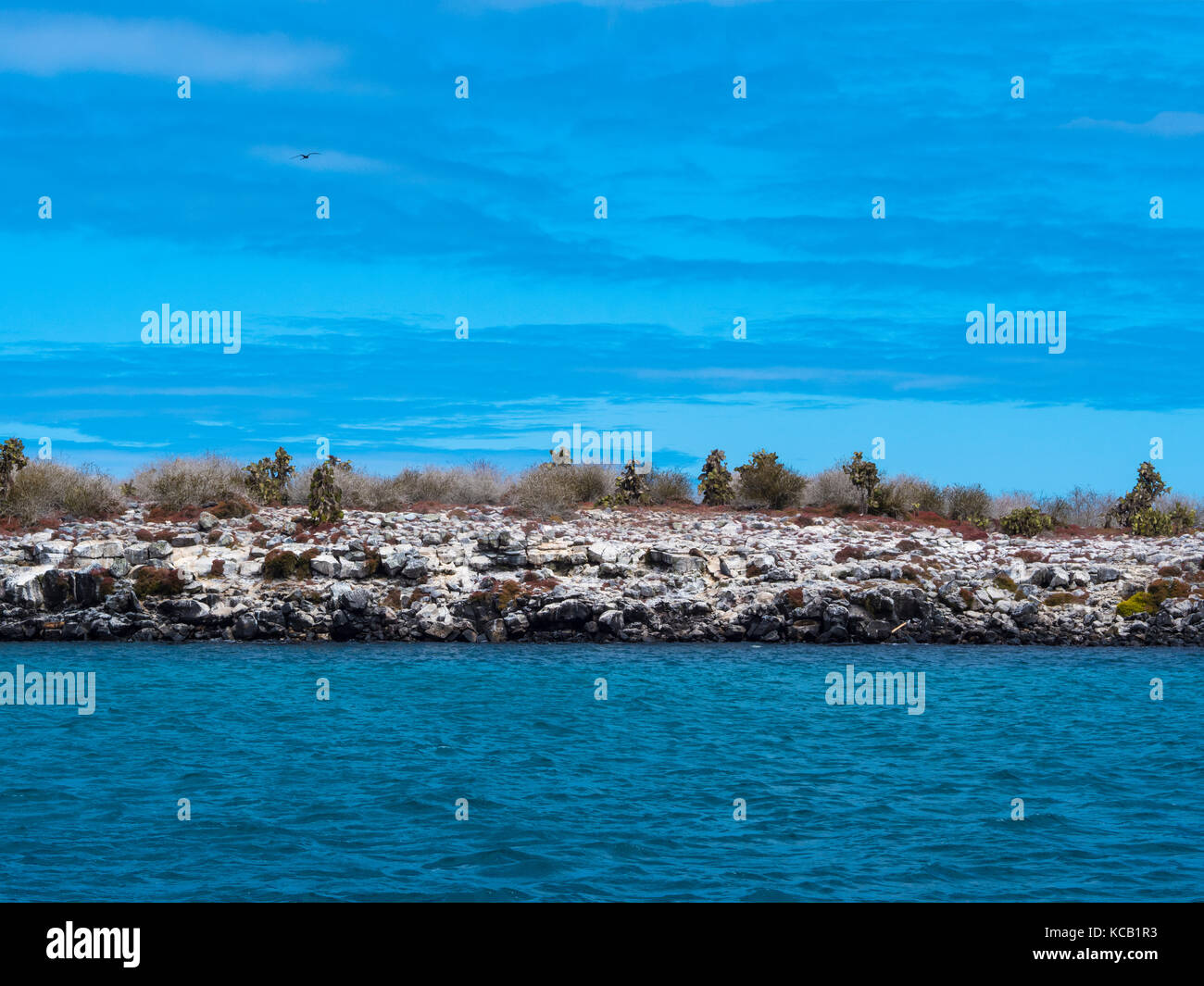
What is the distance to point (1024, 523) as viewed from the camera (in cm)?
5131

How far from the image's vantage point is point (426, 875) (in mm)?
13094

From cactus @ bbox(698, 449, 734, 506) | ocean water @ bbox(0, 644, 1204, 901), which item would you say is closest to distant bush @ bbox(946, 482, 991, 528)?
cactus @ bbox(698, 449, 734, 506)

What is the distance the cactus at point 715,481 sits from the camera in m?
56.1

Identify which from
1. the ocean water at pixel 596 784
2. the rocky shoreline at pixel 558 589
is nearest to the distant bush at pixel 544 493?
the rocky shoreline at pixel 558 589

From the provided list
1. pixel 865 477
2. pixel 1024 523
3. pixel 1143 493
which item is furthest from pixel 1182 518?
pixel 865 477

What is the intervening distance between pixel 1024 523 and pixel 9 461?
140 feet

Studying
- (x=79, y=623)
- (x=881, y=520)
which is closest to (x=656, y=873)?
(x=79, y=623)

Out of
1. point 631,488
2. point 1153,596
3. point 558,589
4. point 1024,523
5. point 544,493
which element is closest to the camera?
point 558,589

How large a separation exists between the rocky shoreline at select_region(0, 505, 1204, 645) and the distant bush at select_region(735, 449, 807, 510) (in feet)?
41.6

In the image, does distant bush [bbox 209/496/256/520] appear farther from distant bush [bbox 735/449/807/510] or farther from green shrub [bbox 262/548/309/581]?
distant bush [bbox 735/449/807/510]

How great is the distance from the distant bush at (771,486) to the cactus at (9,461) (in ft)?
102

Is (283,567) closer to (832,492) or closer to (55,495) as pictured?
(55,495)

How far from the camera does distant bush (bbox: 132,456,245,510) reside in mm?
47688
